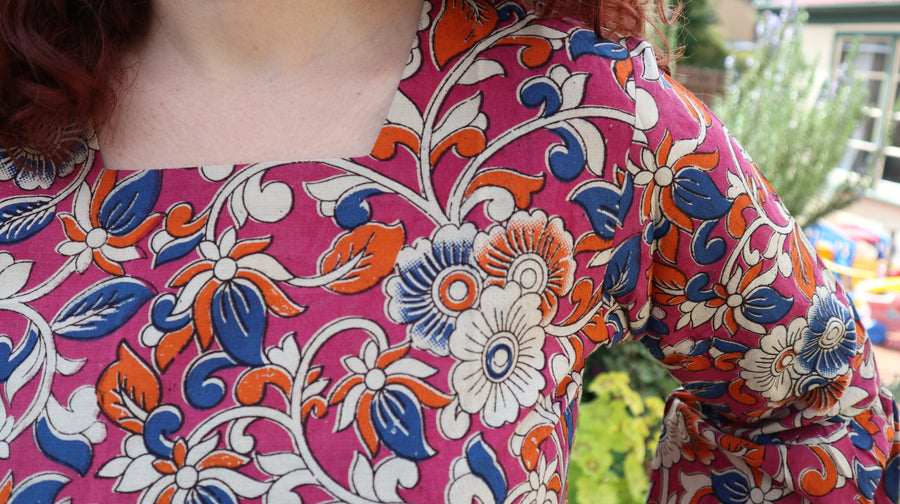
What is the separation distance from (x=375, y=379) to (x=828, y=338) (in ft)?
2.06

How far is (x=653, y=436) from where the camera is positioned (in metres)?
2.56

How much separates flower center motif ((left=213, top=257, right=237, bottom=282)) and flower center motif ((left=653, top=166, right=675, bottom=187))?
0.51m

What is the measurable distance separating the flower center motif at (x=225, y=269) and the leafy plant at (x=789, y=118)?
3.19 metres

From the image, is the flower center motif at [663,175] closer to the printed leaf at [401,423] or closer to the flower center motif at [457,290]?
the flower center motif at [457,290]

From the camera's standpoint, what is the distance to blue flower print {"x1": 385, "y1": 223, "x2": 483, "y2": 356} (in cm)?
85

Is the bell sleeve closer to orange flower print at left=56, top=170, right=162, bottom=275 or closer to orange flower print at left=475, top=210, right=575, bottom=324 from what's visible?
orange flower print at left=475, top=210, right=575, bottom=324

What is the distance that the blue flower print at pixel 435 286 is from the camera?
2.79 ft

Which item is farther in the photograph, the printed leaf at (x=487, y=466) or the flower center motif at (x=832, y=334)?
the flower center motif at (x=832, y=334)

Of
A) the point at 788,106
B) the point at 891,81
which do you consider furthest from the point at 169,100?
the point at 891,81

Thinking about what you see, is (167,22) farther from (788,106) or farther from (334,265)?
(788,106)

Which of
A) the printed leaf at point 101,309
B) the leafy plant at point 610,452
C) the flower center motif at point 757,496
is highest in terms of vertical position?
the printed leaf at point 101,309

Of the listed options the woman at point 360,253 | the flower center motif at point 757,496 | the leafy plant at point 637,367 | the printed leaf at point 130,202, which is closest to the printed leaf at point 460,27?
the woman at point 360,253

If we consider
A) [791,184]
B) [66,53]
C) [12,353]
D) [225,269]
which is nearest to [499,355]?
[225,269]

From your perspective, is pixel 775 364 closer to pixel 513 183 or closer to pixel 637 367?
pixel 513 183
